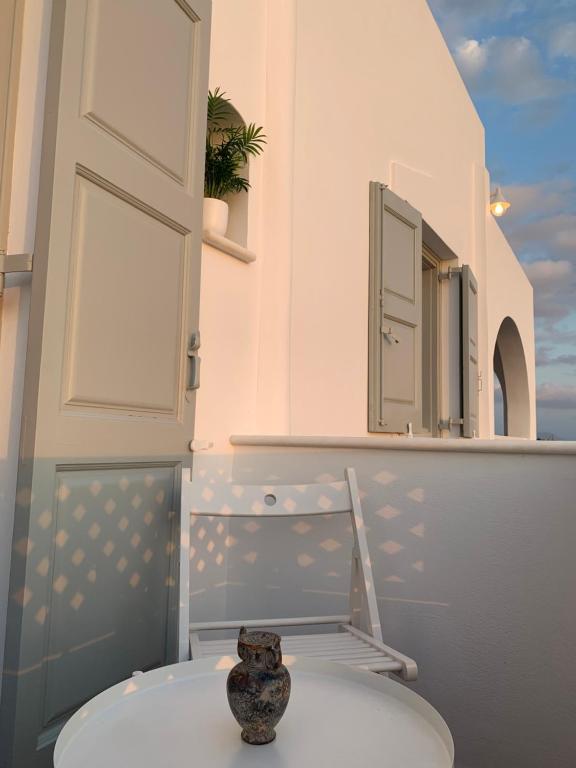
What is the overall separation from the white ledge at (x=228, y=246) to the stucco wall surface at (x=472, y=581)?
99 cm

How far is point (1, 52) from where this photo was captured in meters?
1.57

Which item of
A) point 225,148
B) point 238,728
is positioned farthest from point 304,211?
point 238,728

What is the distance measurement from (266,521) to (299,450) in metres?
0.32

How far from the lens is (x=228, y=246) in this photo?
262cm

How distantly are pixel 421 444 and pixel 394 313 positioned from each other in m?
1.75

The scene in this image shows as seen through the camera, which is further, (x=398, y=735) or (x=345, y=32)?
(x=345, y=32)

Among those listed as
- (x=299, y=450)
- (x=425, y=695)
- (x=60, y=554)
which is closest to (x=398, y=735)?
(x=60, y=554)

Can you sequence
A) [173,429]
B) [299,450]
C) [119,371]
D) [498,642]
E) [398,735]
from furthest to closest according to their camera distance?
Result: [299,450]
[173,429]
[498,642]
[119,371]
[398,735]

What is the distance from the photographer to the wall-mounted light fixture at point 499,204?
623cm

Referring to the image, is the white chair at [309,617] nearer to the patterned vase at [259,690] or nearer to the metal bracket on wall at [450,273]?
the patterned vase at [259,690]

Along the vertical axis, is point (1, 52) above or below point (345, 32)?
below

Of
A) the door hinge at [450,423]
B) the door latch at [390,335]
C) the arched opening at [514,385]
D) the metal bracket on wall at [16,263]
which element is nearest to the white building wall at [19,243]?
the metal bracket on wall at [16,263]

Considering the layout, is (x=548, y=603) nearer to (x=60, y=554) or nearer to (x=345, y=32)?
(x=60, y=554)

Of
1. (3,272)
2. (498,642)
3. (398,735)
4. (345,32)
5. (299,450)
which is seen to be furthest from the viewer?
(345,32)
